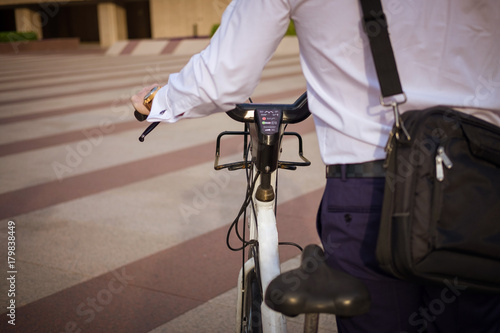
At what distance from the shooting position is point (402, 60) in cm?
127

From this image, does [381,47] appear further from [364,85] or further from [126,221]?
[126,221]

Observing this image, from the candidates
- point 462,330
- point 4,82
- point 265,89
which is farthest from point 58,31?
point 462,330

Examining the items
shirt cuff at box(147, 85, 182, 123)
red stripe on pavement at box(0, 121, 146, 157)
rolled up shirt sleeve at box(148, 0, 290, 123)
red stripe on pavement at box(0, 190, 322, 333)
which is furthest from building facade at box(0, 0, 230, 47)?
rolled up shirt sleeve at box(148, 0, 290, 123)

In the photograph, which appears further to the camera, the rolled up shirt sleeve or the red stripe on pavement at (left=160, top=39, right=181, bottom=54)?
the red stripe on pavement at (left=160, top=39, right=181, bottom=54)

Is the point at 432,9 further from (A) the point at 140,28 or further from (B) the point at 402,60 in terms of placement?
(A) the point at 140,28

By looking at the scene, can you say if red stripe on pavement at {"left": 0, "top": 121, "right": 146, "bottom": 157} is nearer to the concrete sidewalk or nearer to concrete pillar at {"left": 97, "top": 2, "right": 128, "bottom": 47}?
the concrete sidewalk

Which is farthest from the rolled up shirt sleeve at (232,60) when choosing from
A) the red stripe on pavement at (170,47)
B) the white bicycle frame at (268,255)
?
the red stripe on pavement at (170,47)

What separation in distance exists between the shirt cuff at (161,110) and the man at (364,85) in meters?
0.08

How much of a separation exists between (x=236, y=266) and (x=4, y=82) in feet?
38.4

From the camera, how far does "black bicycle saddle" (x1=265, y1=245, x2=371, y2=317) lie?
3.96 ft

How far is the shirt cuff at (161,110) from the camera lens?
1.51 m

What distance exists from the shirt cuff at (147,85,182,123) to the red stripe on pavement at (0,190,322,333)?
150cm

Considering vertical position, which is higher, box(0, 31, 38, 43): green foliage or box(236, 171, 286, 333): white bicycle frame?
box(236, 171, 286, 333): white bicycle frame

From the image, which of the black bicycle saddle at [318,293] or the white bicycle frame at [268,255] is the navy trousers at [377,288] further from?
the white bicycle frame at [268,255]
